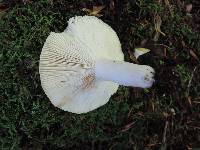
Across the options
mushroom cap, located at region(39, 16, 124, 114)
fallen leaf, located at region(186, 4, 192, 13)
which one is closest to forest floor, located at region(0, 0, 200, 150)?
fallen leaf, located at region(186, 4, 192, 13)

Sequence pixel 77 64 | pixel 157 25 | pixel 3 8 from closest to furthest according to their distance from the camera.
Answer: pixel 77 64 < pixel 3 8 < pixel 157 25

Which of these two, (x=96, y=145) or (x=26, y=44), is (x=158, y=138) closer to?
(x=96, y=145)

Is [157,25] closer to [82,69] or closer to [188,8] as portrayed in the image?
[188,8]

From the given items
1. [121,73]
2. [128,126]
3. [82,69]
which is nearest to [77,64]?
[82,69]

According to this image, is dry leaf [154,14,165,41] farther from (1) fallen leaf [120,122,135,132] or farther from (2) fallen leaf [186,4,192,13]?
(1) fallen leaf [120,122,135,132]

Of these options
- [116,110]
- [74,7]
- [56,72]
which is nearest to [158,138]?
[116,110]

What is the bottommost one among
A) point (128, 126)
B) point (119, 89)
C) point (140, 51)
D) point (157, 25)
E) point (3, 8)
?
point (128, 126)

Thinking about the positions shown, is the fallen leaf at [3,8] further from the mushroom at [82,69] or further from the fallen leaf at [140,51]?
the fallen leaf at [140,51]
